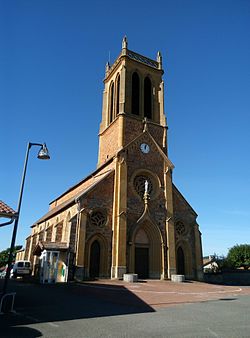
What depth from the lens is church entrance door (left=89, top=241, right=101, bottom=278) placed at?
24.6m

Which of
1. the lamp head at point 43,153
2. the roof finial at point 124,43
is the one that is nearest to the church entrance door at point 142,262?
the lamp head at point 43,153

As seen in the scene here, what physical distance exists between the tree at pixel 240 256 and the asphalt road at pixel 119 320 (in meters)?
42.5

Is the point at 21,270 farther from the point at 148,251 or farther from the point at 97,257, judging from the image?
the point at 148,251

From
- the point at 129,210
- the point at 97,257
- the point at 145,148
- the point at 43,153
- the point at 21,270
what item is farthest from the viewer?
the point at 145,148

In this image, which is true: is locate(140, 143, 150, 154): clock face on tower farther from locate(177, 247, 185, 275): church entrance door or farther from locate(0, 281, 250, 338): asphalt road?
locate(0, 281, 250, 338): asphalt road

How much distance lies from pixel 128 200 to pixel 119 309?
655 inches

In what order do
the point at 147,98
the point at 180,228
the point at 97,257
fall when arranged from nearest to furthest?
the point at 97,257
the point at 180,228
the point at 147,98

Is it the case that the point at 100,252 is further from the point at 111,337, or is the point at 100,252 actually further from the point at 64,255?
the point at 111,337

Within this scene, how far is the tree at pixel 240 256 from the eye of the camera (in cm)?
5075

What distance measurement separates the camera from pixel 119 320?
347 inches

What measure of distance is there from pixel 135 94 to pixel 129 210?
598 inches

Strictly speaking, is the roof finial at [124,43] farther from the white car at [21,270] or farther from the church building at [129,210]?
the white car at [21,270]

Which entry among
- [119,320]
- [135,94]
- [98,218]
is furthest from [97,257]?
[135,94]

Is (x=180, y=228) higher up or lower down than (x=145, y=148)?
lower down
